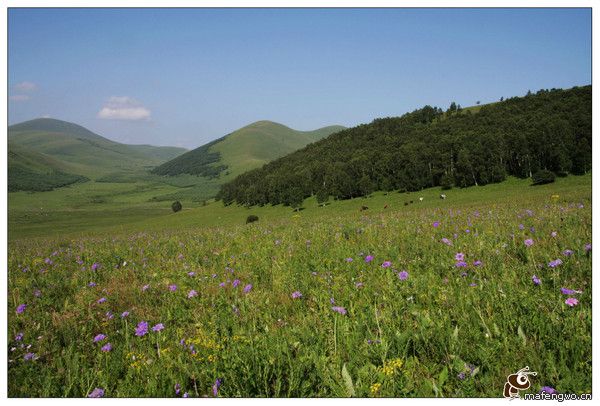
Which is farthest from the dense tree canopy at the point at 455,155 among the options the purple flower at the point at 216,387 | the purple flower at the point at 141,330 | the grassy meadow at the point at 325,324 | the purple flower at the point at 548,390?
the purple flower at the point at 216,387

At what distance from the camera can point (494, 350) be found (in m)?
2.90

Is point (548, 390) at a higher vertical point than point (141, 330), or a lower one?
lower

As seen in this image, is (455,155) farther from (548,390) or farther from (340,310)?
(548,390)

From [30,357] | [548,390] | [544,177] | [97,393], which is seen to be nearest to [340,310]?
[548,390]

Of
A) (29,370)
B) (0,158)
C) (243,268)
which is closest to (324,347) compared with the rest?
(29,370)

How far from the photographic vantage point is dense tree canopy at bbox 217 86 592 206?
79875 millimetres

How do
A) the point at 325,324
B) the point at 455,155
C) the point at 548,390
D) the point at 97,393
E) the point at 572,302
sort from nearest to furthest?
1. the point at 548,390
2. the point at 97,393
3. the point at 572,302
4. the point at 325,324
5. the point at 455,155

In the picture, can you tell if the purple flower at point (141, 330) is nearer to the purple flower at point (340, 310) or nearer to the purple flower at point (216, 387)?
the purple flower at point (216, 387)

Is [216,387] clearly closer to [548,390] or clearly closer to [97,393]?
[97,393]

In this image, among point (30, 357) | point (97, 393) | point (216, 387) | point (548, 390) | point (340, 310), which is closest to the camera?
point (548, 390)

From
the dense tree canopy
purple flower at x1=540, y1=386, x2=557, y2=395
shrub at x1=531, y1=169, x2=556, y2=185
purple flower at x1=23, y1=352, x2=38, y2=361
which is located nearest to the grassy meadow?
purple flower at x1=23, y1=352, x2=38, y2=361

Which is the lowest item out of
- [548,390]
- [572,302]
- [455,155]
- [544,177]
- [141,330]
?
[544,177]

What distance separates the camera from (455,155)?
9619cm

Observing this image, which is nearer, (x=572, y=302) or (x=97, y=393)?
(x=97, y=393)
